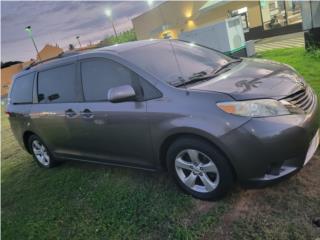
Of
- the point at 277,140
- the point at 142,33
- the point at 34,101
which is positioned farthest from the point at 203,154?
the point at 142,33

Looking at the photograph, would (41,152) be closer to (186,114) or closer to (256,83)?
(186,114)

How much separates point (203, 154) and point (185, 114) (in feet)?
1.38

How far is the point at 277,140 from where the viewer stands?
317cm

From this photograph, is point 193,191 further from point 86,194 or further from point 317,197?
point 86,194

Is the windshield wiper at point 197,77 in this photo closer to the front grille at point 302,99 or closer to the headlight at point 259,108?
the headlight at point 259,108

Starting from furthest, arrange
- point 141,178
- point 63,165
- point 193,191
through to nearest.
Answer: point 63,165
point 141,178
point 193,191

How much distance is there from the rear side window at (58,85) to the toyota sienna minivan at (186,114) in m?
0.01

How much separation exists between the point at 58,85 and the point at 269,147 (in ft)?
10.8

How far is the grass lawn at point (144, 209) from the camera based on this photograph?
10.5 feet

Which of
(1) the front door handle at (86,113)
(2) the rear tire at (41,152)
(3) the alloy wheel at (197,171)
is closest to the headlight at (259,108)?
(3) the alloy wheel at (197,171)

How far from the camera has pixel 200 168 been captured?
363 centimetres

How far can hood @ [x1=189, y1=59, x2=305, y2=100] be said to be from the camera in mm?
3373

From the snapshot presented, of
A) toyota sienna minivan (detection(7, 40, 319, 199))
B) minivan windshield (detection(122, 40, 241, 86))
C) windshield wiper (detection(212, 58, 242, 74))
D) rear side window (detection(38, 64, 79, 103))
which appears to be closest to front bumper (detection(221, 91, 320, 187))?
toyota sienna minivan (detection(7, 40, 319, 199))

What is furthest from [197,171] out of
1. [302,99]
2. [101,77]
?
[101,77]
